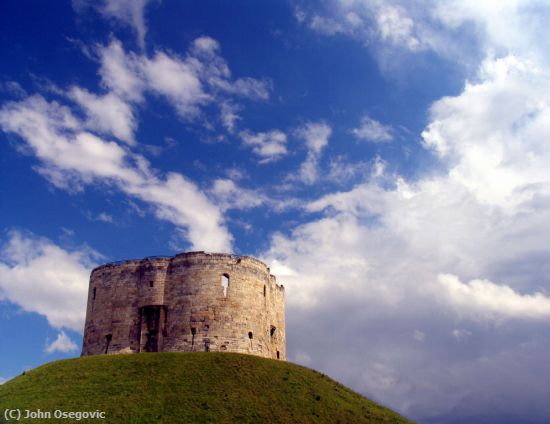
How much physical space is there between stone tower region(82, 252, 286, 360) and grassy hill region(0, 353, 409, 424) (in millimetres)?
3742

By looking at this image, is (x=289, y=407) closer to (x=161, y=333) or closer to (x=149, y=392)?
(x=149, y=392)

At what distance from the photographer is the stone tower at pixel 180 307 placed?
51.3 m

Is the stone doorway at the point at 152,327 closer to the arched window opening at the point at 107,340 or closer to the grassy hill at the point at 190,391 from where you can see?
the arched window opening at the point at 107,340

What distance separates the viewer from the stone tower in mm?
51344

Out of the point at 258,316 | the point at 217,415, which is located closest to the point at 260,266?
the point at 258,316

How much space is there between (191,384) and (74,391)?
26.2ft

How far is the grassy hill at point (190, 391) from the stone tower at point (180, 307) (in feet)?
12.3

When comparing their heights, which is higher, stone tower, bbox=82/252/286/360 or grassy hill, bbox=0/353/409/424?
stone tower, bbox=82/252/286/360

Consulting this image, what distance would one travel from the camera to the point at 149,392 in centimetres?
4059

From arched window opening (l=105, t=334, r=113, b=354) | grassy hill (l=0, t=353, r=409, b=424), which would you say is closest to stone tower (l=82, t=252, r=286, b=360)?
arched window opening (l=105, t=334, r=113, b=354)

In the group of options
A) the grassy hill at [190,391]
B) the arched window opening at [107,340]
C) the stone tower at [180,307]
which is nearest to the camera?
the grassy hill at [190,391]

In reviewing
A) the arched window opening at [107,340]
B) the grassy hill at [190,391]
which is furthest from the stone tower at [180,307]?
the grassy hill at [190,391]

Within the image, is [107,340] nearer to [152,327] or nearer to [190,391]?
[152,327]

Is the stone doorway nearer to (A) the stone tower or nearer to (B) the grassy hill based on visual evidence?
(A) the stone tower
